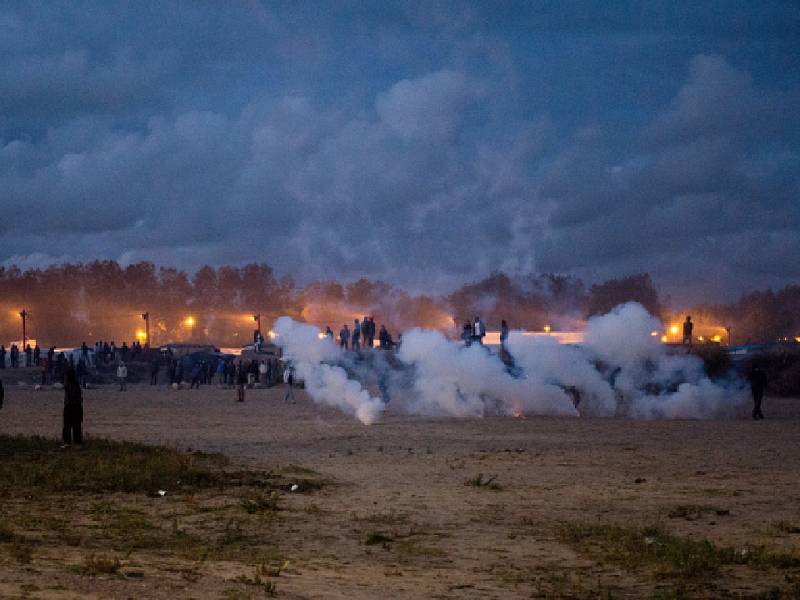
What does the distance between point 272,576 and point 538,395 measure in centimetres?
2937

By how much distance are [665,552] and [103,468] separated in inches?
446

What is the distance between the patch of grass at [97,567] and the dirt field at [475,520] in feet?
0.22

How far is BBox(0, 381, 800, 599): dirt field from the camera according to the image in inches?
416

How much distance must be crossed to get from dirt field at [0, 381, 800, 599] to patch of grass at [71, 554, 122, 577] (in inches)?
2.7

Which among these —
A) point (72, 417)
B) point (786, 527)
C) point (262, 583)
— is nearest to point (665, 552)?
point (786, 527)

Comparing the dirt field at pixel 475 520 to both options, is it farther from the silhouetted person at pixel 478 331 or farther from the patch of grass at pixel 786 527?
the silhouetted person at pixel 478 331

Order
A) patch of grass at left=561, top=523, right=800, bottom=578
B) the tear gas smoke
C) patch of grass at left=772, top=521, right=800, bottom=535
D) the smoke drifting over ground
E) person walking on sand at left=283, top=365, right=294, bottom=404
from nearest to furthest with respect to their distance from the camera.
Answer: patch of grass at left=561, top=523, right=800, bottom=578 < patch of grass at left=772, top=521, right=800, bottom=535 < the tear gas smoke < the smoke drifting over ground < person walking on sand at left=283, top=365, right=294, bottom=404

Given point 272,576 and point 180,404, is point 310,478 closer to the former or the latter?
point 272,576

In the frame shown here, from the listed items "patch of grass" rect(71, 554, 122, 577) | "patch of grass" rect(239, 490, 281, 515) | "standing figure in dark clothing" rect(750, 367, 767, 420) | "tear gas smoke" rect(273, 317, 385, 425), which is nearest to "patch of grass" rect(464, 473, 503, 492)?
"patch of grass" rect(239, 490, 281, 515)

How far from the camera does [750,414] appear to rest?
39.0 meters

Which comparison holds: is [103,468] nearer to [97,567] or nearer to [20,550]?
[20,550]

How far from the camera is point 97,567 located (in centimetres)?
1045

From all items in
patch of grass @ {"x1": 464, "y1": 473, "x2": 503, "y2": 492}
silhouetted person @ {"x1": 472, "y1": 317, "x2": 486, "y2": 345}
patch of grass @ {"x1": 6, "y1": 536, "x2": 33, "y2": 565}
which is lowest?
patch of grass @ {"x1": 464, "y1": 473, "x2": 503, "y2": 492}

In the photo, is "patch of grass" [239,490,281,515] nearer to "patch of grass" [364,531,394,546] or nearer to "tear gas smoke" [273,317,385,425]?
"patch of grass" [364,531,394,546]
